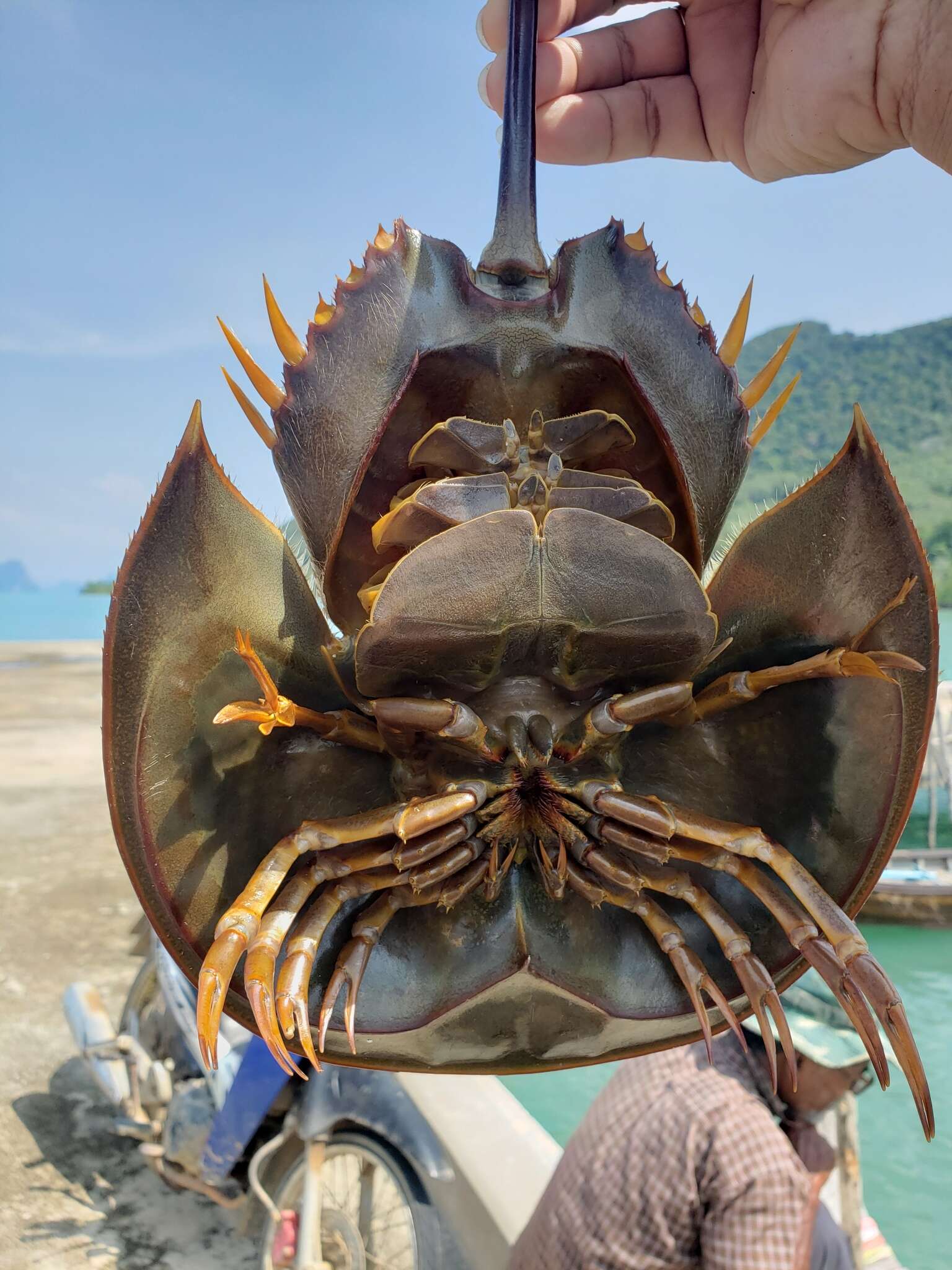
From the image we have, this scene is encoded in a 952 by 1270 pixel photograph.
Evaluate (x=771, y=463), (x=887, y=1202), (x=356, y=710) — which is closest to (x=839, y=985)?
(x=356, y=710)

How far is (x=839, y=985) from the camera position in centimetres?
79

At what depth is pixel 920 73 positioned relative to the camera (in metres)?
1.09

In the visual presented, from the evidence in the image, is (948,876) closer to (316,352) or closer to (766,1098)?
(766,1098)

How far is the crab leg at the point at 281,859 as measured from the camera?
71 centimetres

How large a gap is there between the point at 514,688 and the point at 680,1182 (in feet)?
5.04

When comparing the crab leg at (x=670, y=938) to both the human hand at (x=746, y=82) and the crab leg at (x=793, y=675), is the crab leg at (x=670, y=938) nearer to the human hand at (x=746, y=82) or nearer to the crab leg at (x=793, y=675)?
the crab leg at (x=793, y=675)

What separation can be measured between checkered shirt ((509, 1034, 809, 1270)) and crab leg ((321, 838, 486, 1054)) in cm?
140

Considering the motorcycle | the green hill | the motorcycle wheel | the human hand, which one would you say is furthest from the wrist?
the green hill

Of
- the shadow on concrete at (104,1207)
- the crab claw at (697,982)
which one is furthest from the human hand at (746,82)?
the shadow on concrete at (104,1207)

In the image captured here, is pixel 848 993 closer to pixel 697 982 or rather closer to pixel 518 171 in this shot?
pixel 697 982

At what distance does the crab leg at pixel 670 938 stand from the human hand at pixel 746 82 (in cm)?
92

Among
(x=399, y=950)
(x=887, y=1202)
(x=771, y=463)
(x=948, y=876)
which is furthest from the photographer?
(x=771, y=463)

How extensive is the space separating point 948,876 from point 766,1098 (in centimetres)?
819

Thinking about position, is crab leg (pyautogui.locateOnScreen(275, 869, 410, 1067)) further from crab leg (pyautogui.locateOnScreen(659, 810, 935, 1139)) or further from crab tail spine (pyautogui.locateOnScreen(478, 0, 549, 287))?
crab tail spine (pyautogui.locateOnScreen(478, 0, 549, 287))
